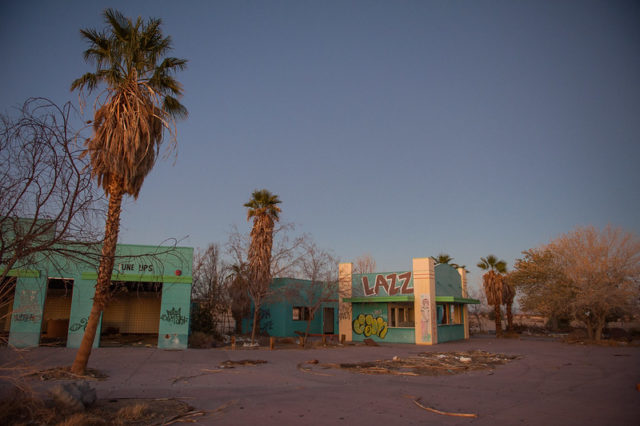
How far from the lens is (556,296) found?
28.9m

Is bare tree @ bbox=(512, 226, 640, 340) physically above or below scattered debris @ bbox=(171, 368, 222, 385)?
above

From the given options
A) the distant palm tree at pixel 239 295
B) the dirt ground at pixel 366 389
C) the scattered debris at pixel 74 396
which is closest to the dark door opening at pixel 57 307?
the dirt ground at pixel 366 389

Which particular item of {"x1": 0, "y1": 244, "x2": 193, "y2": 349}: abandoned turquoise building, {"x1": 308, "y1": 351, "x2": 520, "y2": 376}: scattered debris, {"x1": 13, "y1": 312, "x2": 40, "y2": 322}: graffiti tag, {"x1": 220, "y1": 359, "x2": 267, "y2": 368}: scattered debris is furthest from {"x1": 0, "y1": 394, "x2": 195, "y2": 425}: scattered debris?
{"x1": 13, "y1": 312, "x2": 40, "y2": 322}: graffiti tag

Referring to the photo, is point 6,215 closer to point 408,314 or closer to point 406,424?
point 406,424

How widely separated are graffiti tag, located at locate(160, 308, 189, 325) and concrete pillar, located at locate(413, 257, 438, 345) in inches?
590

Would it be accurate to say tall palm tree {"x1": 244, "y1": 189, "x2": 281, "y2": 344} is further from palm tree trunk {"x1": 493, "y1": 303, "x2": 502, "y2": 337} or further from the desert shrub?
palm tree trunk {"x1": 493, "y1": 303, "x2": 502, "y2": 337}

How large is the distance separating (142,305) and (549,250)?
29.5 m

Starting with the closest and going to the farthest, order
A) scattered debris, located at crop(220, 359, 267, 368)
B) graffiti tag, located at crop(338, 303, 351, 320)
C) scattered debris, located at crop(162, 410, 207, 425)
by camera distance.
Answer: scattered debris, located at crop(162, 410, 207, 425), scattered debris, located at crop(220, 359, 267, 368), graffiti tag, located at crop(338, 303, 351, 320)

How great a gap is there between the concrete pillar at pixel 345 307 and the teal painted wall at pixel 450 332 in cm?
625

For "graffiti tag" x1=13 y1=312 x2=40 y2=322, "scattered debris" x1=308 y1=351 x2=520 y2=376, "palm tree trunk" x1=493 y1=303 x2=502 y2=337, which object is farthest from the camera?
"palm tree trunk" x1=493 y1=303 x2=502 y2=337

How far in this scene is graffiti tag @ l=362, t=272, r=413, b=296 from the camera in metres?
29.4

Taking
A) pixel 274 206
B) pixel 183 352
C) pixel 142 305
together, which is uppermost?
pixel 274 206

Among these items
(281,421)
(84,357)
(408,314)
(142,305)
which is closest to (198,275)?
(142,305)

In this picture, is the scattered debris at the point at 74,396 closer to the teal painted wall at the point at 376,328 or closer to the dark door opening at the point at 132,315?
the dark door opening at the point at 132,315
